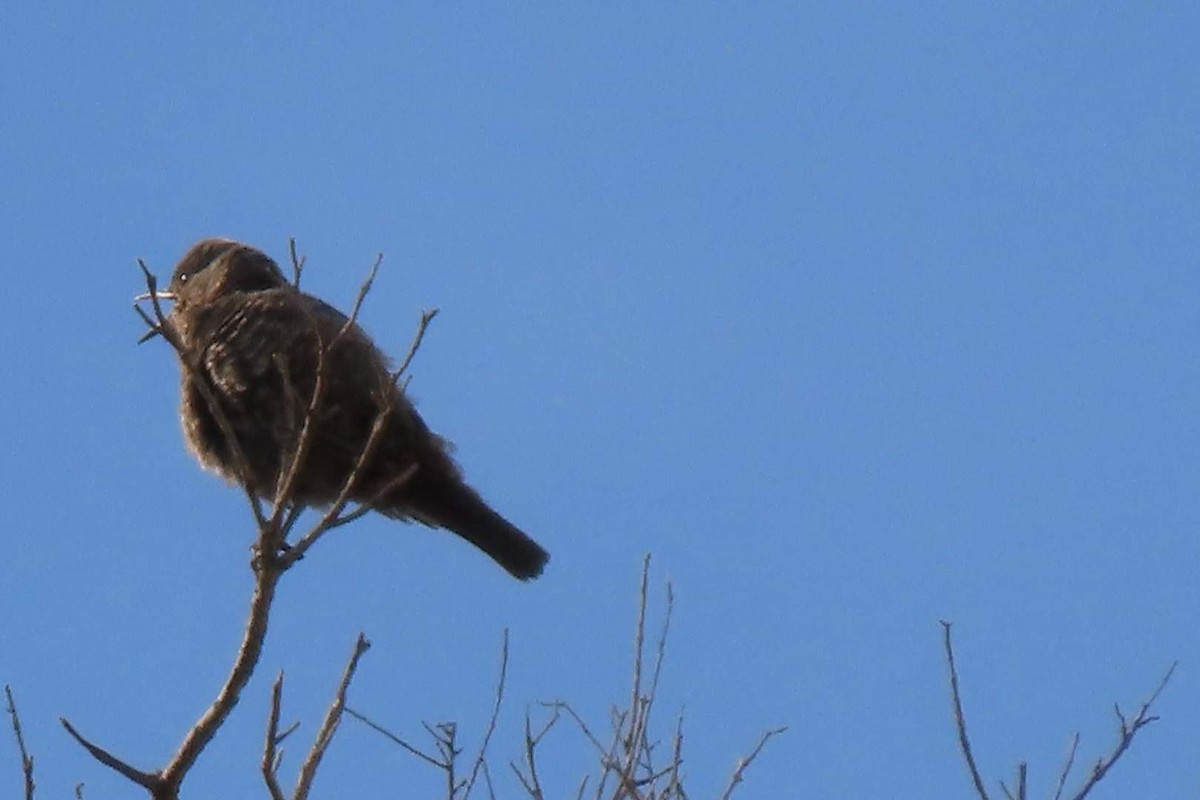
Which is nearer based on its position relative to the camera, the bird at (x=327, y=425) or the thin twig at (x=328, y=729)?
the thin twig at (x=328, y=729)

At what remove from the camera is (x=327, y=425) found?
629cm

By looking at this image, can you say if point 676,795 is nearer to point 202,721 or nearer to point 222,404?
point 202,721

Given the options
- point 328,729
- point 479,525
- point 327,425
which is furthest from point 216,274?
point 328,729

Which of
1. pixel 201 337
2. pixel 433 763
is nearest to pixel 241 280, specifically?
pixel 201 337

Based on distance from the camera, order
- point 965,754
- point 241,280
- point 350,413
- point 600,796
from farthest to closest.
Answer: point 241,280 < point 350,413 < point 600,796 < point 965,754

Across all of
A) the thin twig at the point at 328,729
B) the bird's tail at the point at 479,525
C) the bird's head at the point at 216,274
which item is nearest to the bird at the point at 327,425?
the bird's tail at the point at 479,525

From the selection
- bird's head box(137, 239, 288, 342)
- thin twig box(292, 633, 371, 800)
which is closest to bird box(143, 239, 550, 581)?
bird's head box(137, 239, 288, 342)

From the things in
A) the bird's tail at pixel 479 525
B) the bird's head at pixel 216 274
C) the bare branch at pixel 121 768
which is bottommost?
the bare branch at pixel 121 768

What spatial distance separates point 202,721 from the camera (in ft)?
11.8

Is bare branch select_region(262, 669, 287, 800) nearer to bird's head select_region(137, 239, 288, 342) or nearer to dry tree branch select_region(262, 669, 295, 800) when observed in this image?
dry tree branch select_region(262, 669, 295, 800)

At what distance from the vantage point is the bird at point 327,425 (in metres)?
6.31

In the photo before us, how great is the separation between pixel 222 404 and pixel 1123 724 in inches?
135

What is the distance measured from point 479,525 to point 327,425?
63cm

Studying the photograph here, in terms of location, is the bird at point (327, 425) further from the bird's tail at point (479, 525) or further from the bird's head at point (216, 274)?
the bird's head at point (216, 274)
